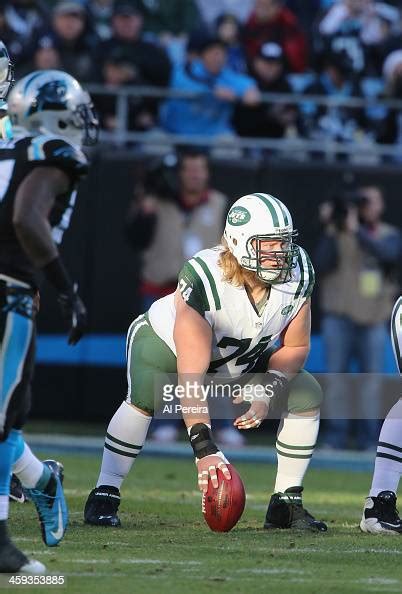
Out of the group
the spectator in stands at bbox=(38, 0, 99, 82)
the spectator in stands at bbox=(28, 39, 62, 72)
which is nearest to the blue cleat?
the spectator in stands at bbox=(28, 39, 62, 72)

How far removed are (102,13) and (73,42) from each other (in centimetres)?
158

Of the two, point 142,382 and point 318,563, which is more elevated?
point 142,382

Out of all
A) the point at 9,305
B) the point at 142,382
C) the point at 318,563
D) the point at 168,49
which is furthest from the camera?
the point at 168,49

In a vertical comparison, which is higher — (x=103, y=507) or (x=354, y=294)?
(x=354, y=294)

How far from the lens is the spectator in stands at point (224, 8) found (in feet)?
50.3

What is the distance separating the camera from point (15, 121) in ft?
18.0

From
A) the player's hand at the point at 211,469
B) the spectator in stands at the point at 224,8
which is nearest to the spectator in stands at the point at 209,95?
the spectator in stands at the point at 224,8

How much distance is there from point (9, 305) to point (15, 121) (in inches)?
30.9

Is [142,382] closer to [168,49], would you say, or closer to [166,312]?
[166,312]

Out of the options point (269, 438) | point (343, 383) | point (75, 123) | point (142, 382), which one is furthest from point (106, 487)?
point (269, 438)

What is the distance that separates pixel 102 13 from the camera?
14.4 metres

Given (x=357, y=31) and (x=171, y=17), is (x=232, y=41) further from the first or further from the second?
(x=171, y=17)

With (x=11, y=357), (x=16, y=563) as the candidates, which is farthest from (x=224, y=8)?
(x=16, y=563)

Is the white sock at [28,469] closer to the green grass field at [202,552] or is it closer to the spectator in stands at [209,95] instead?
the green grass field at [202,552]
